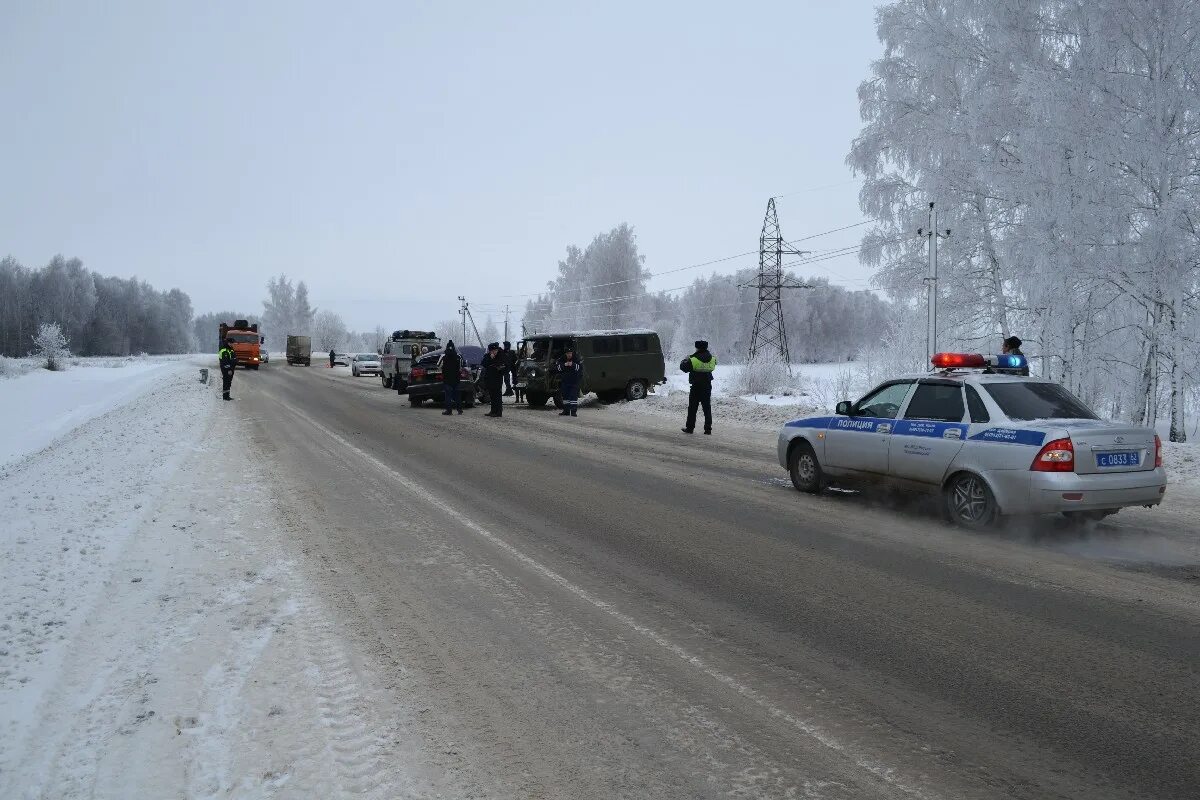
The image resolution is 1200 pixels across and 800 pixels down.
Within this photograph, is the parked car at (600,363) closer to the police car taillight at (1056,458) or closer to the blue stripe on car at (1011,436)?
the blue stripe on car at (1011,436)

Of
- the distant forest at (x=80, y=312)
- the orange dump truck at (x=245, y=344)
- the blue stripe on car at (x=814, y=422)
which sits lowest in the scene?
the blue stripe on car at (x=814, y=422)

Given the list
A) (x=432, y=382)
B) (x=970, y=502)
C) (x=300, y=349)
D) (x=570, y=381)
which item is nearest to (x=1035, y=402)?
(x=970, y=502)

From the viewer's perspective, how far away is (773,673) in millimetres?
4422

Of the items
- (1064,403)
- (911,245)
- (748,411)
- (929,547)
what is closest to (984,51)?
(911,245)

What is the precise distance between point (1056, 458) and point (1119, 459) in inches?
28.1

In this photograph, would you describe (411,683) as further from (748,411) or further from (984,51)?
(984,51)

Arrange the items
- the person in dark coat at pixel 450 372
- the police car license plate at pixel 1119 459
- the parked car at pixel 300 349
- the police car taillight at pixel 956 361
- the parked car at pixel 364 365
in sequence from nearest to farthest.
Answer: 1. the police car license plate at pixel 1119 459
2. the police car taillight at pixel 956 361
3. the person in dark coat at pixel 450 372
4. the parked car at pixel 364 365
5. the parked car at pixel 300 349

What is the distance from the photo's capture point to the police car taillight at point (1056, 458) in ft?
24.5

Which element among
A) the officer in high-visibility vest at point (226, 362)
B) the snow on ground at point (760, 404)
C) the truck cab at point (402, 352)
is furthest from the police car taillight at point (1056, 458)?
the truck cab at point (402, 352)

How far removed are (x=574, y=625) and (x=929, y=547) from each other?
375 centimetres

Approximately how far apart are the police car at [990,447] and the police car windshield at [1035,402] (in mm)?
10

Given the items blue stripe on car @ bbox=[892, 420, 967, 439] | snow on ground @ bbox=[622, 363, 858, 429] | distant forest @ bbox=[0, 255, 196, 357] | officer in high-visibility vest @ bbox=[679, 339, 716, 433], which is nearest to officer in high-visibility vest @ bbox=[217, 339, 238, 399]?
snow on ground @ bbox=[622, 363, 858, 429]

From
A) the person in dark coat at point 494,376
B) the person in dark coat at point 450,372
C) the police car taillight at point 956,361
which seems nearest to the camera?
the police car taillight at point 956,361

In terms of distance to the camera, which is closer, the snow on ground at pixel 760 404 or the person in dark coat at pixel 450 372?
the snow on ground at pixel 760 404
